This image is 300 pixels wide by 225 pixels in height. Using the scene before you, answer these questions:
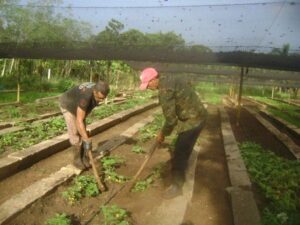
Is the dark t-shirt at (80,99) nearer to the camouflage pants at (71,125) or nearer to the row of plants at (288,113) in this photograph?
the camouflage pants at (71,125)

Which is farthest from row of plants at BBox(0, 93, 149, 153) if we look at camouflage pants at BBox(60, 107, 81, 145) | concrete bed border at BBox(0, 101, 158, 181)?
camouflage pants at BBox(60, 107, 81, 145)

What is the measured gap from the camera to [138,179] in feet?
17.5

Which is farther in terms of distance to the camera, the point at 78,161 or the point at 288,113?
the point at 288,113

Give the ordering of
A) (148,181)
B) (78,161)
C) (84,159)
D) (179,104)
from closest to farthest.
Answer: (179,104) → (148,181) → (78,161) → (84,159)

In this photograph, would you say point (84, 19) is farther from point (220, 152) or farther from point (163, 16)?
point (220, 152)

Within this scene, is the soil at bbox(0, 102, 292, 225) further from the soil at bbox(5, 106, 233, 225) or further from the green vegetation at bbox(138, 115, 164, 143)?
the green vegetation at bbox(138, 115, 164, 143)

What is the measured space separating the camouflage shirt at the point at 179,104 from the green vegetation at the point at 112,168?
1112 millimetres

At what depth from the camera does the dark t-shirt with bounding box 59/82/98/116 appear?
15.6 ft

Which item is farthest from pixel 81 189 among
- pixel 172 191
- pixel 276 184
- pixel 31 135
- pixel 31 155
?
pixel 31 135

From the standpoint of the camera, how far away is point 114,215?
4062 mm

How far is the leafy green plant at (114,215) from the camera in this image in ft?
12.8

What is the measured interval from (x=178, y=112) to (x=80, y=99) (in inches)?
53.3

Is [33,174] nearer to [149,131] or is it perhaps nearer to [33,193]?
[33,193]

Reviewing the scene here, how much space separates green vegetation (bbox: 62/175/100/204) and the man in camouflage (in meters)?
0.96
